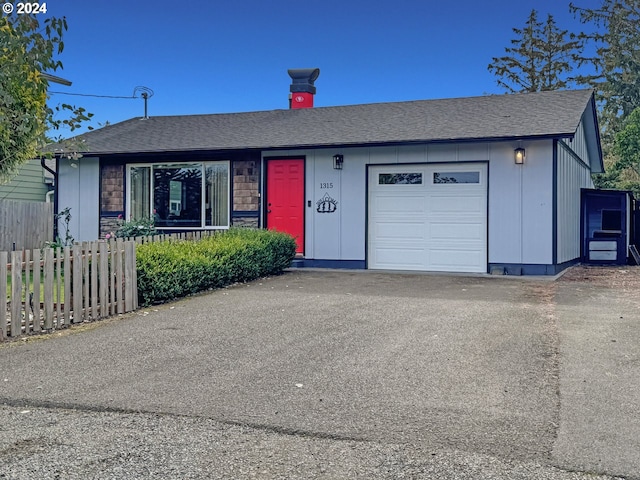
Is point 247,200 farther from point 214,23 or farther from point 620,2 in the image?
point 620,2

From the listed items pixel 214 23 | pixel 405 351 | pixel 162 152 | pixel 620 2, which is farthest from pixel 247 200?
pixel 620 2

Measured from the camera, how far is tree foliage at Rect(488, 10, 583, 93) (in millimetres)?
32406

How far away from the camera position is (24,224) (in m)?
14.6

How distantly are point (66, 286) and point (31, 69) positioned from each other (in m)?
2.24

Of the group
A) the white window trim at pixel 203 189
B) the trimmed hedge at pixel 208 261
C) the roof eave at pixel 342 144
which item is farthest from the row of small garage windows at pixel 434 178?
the white window trim at pixel 203 189

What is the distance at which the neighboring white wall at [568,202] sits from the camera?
11898mm

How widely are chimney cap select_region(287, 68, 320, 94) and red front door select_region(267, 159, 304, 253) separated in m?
4.40

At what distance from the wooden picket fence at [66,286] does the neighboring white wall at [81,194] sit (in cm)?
773

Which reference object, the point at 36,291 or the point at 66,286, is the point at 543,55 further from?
the point at 36,291

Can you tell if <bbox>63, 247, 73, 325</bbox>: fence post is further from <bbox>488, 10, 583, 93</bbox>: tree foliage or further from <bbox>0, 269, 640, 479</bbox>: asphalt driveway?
<bbox>488, 10, 583, 93</bbox>: tree foliage

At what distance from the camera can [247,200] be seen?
13.3 meters

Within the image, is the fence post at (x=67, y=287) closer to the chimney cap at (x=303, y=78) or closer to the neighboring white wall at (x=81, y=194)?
the neighboring white wall at (x=81, y=194)

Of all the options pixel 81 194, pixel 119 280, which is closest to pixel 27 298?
pixel 119 280

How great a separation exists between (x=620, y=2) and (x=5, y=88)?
110 feet
